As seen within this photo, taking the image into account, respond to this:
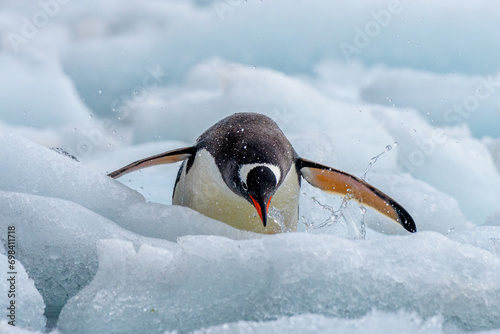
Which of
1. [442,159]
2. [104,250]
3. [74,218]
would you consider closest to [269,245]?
[104,250]

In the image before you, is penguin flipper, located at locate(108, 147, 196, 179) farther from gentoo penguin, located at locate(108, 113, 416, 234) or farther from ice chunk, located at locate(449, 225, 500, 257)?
ice chunk, located at locate(449, 225, 500, 257)

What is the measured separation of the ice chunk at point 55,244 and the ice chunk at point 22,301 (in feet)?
0.65

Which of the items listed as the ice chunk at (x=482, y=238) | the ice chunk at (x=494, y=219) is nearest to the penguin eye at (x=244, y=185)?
the ice chunk at (x=482, y=238)

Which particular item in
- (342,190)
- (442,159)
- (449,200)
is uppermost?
(342,190)

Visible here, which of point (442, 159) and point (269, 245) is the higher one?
point (269, 245)

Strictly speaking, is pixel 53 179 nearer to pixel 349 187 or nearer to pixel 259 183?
pixel 259 183

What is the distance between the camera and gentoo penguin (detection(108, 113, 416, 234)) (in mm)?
1784

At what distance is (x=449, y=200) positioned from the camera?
4016 mm

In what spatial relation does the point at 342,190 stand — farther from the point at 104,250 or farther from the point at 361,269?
the point at 104,250

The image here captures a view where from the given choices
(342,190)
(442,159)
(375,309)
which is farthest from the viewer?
(442,159)

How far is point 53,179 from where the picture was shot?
179 centimetres

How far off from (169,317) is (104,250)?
8.5 inches

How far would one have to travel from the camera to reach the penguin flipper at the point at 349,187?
2.21 metres

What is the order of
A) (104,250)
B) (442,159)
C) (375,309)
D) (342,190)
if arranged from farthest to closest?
(442,159), (342,190), (104,250), (375,309)
